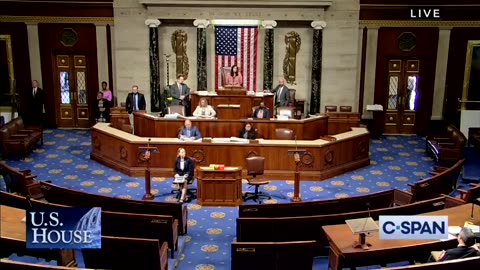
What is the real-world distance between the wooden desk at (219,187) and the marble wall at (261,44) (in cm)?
724

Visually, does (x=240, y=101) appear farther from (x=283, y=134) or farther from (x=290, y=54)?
(x=290, y=54)

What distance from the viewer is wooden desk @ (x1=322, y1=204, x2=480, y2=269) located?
660 centimetres

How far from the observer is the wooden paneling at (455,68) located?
17.0 metres

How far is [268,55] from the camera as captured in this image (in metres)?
17.1

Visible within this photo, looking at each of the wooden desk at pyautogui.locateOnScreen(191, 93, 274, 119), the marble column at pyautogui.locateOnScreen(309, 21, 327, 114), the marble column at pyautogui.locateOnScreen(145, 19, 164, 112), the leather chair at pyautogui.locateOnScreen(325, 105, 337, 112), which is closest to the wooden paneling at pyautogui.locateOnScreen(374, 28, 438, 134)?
the leather chair at pyautogui.locateOnScreen(325, 105, 337, 112)

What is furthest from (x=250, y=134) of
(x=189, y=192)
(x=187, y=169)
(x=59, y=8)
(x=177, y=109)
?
(x=59, y=8)

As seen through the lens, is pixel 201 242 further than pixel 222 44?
No

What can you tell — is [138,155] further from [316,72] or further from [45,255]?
[316,72]

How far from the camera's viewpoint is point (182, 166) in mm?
10844

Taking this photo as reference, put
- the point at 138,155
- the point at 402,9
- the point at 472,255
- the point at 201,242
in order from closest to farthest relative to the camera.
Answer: the point at 472,255 < the point at 201,242 < the point at 138,155 < the point at 402,9

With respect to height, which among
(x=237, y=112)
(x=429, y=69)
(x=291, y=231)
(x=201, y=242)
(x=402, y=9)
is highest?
(x=402, y=9)

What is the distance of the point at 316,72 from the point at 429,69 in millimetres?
3604

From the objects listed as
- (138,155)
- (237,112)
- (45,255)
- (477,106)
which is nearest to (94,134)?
Answer: (138,155)

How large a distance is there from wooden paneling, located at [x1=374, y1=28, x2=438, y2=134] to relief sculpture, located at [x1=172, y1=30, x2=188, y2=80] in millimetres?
6130
